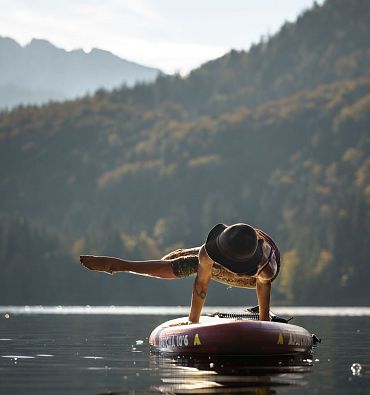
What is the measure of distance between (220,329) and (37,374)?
4500 mm

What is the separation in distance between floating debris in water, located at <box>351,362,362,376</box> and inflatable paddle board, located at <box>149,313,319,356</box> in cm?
177

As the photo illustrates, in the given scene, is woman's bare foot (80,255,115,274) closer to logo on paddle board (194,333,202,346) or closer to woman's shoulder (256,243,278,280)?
logo on paddle board (194,333,202,346)

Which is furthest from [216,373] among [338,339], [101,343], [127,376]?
[338,339]

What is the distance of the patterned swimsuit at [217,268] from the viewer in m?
25.4

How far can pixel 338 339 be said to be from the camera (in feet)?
113

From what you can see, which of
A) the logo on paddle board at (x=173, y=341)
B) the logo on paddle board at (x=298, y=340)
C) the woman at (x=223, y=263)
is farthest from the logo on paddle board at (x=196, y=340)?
the logo on paddle board at (x=298, y=340)

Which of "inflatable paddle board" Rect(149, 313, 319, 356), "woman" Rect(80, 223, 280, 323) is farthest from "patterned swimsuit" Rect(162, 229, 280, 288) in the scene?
"inflatable paddle board" Rect(149, 313, 319, 356)

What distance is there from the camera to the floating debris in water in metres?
20.6

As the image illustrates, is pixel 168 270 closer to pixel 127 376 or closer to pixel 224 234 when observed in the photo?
pixel 224 234

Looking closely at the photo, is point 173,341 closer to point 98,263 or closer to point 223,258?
point 98,263

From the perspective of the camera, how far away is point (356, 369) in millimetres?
21547

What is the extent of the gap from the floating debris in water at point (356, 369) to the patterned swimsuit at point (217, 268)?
338cm

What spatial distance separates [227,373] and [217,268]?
17.0 feet

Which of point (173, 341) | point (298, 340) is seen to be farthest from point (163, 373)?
point (298, 340)
